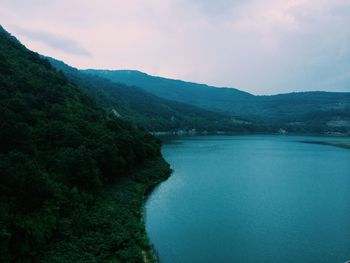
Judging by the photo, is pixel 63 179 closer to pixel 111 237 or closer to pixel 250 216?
pixel 111 237

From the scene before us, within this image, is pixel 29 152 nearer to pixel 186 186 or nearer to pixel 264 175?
pixel 186 186

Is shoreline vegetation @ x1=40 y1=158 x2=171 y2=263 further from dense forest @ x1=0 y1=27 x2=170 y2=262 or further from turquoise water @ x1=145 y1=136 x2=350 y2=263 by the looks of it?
turquoise water @ x1=145 y1=136 x2=350 y2=263

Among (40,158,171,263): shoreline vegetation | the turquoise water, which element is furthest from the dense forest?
the turquoise water

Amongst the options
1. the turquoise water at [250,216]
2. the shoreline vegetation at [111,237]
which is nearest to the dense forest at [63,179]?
the shoreline vegetation at [111,237]

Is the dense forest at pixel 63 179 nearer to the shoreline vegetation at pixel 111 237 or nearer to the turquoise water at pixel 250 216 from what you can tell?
the shoreline vegetation at pixel 111 237

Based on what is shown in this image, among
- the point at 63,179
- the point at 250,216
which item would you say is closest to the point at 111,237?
the point at 63,179

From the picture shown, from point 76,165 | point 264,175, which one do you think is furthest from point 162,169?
point 76,165
